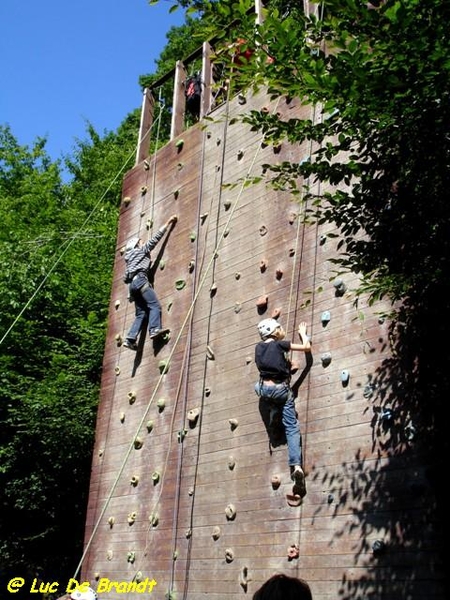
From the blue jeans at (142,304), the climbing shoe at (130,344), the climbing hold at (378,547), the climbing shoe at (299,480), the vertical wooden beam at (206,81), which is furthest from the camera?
the vertical wooden beam at (206,81)

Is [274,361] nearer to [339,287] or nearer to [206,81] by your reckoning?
[339,287]

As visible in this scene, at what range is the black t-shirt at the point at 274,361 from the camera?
6211mm

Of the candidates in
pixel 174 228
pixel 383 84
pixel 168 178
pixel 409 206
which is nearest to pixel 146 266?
pixel 174 228

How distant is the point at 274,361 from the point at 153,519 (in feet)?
7.69

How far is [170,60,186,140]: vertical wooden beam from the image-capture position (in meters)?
9.80

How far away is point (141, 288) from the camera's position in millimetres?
8695

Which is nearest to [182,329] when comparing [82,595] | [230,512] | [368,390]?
[230,512]

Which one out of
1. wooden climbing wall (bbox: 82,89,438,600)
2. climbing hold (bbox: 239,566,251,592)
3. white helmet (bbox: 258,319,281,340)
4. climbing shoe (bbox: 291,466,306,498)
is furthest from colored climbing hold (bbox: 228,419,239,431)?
climbing hold (bbox: 239,566,251,592)

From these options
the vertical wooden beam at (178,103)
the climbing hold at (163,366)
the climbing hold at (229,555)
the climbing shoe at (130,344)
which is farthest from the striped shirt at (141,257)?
the climbing hold at (229,555)

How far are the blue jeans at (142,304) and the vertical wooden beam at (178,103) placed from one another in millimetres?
2253

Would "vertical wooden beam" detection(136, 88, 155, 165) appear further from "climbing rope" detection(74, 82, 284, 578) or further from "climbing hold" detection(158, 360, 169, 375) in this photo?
"climbing hold" detection(158, 360, 169, 375)

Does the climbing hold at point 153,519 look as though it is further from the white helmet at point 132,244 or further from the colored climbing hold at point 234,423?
the white helmet at point 132,244

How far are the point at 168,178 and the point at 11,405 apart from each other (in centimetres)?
596

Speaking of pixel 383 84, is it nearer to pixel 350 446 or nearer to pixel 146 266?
pixel 350 446
